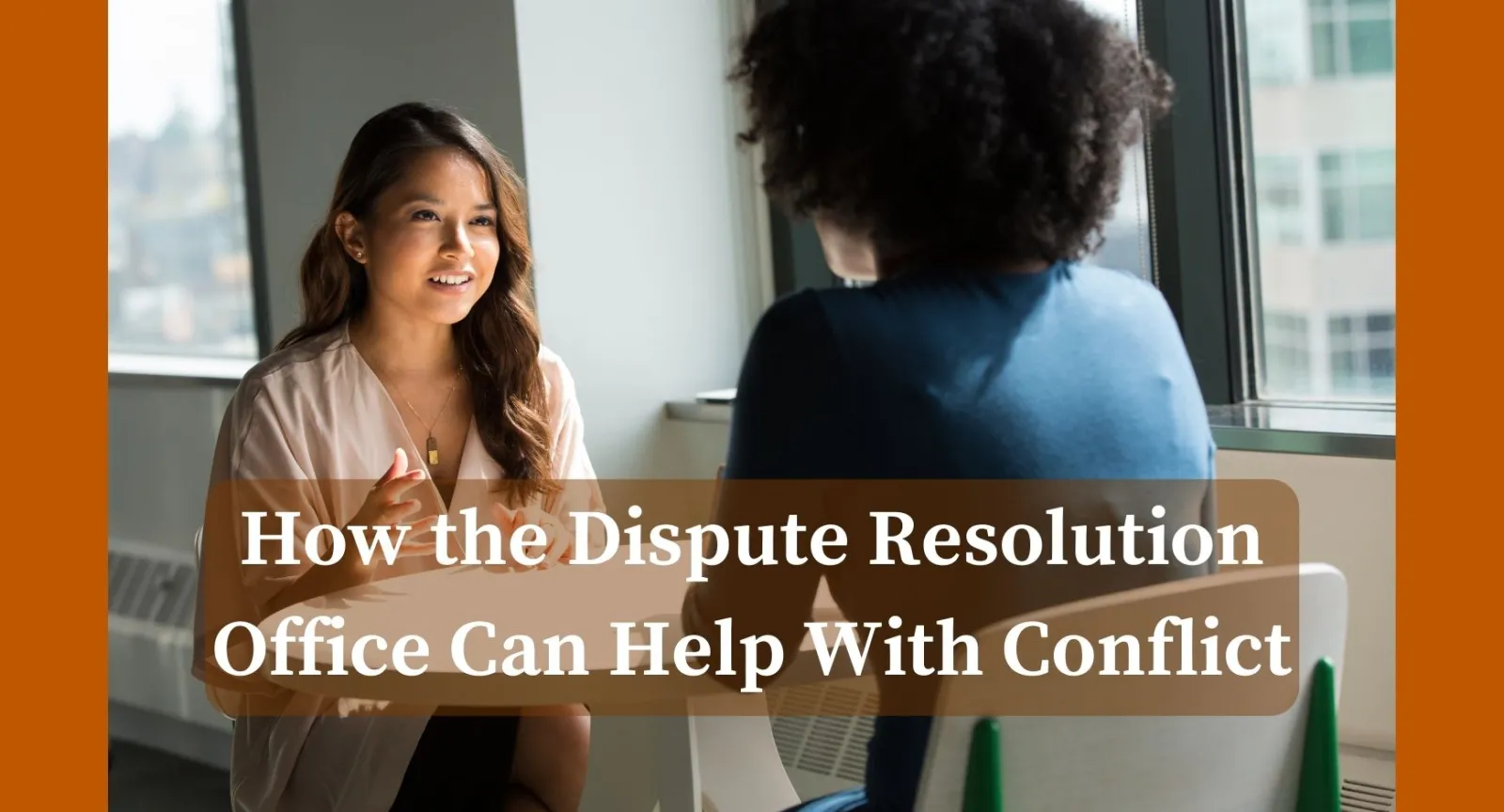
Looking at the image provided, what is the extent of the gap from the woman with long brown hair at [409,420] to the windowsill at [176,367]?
5.20 feet

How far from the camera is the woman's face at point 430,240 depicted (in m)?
1.99

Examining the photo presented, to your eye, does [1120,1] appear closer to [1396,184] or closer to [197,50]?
[1396,184]

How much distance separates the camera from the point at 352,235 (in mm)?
2037

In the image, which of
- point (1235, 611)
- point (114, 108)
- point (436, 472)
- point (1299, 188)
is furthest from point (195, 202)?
point (1235, 611)

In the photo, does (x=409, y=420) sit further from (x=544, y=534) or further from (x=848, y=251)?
(x=848, y=251)

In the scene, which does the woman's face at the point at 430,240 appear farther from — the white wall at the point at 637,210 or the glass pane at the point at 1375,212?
the glass pane at the point at 1375,212

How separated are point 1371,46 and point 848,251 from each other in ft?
4.10

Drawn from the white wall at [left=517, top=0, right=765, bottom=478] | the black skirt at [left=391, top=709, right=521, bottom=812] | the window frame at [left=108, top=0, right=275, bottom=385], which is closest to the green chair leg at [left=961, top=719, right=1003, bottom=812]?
the black skirt at [left=391, top=709, right=521, bottom=812]

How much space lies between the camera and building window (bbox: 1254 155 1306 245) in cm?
229

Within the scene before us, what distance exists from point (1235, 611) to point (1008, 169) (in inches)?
15.2

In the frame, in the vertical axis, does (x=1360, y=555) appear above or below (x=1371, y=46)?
below

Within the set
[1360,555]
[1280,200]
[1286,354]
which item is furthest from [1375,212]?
[1360,555]

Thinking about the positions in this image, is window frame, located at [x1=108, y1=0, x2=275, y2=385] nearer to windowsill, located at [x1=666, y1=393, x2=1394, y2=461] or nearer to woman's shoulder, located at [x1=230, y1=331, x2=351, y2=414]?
woman's shoulder, located at [x1=230, y1=331, x2=351, y2=414]

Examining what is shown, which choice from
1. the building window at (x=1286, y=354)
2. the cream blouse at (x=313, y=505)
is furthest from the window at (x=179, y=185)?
the building window at (x=1286, y=354)
